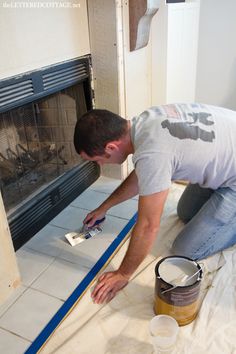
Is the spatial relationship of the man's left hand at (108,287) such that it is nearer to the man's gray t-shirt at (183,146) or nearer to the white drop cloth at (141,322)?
the white drop cloth at (141,322)

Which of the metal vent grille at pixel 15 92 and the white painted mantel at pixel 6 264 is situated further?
the metal vent grille at pixel 15 92

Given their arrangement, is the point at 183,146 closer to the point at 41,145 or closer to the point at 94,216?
the point at 94,216

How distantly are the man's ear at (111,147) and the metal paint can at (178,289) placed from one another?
0.48m

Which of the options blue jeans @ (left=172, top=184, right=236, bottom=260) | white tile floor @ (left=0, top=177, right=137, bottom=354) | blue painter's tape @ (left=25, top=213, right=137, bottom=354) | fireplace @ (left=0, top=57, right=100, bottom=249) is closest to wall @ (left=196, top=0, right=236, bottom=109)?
fireplace @ (left=0, top=57, right=100, bottom=249)

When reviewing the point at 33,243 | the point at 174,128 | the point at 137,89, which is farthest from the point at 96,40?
the point at 33,243

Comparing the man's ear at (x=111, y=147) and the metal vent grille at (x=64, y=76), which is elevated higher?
the metal vent grille at (x=64, y=76)

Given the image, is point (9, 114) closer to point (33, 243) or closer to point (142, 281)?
point (33, 243)

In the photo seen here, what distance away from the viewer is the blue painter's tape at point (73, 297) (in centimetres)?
127

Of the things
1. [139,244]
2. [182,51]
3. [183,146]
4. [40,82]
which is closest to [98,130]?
[183,146]

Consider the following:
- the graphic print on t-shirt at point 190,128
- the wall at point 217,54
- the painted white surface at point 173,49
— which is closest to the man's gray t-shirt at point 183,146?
the graphic print on t-shirt at point 190,128

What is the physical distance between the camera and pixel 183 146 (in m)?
1.25

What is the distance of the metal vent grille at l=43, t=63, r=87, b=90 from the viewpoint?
1734 millimetres

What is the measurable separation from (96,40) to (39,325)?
1.57 meters

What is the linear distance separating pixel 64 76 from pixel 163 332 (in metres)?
1.37
